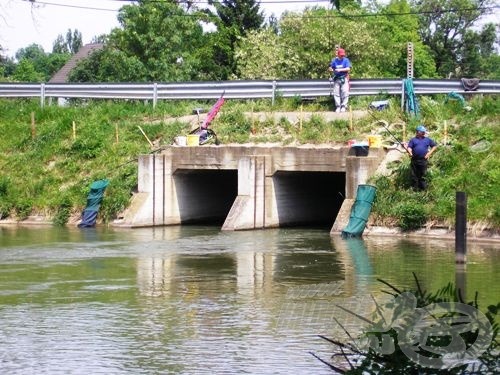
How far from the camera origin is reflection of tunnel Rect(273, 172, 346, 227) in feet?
108

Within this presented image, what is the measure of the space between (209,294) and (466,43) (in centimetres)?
7014

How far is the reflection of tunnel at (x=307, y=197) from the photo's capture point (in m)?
32.9

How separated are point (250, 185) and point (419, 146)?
511 cm

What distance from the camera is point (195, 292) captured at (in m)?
21.0

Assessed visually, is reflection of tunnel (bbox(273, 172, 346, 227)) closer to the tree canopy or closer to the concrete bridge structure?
the concrete bridge structure

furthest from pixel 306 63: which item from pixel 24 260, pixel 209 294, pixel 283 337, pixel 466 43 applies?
pixel 283 337

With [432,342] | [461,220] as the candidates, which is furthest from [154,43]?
[432,342]

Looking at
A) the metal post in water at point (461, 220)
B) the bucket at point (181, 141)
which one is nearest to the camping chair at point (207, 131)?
the bucket at point (181, 141)

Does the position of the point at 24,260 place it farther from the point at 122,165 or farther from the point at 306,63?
the point at 306,63

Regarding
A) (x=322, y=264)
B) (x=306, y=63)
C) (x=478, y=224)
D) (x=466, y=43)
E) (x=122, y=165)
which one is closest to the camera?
(x=322, y=264)

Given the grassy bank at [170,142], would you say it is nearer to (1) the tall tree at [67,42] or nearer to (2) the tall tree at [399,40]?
(2) the tall tree at [399,40]

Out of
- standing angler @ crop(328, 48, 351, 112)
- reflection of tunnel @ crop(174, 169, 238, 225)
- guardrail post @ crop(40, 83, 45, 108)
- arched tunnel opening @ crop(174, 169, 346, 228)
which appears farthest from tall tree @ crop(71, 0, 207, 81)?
standing angler @ crop(328, 48, 351, 112)

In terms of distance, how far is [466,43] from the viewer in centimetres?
8769

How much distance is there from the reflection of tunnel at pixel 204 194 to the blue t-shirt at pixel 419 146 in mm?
7597
